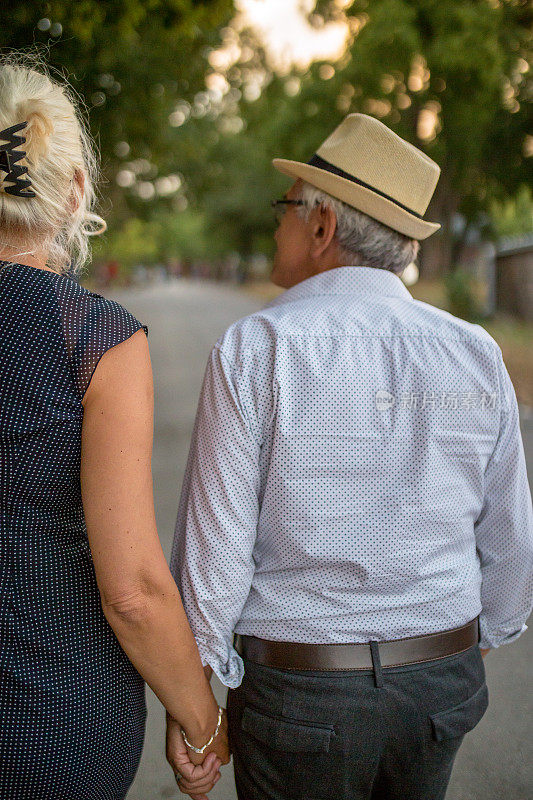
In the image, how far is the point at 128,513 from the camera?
1349 millimetres

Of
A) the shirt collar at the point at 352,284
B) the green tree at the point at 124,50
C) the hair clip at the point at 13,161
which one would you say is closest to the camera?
the hair clip at the point at 13,161

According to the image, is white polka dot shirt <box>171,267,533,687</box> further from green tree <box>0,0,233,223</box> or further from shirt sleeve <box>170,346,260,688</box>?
green tree <box>0,0,233,223</box>

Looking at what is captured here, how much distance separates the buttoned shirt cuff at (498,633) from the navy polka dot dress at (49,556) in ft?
3.16

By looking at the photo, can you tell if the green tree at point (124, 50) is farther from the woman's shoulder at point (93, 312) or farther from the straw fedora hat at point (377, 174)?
the woman's shoulder at point (93, 312)

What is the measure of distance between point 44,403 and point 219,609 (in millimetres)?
613

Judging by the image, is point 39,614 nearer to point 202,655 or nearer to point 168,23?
point 202,655

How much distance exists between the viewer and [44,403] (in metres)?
1.28

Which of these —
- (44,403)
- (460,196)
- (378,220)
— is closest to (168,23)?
(378,220)

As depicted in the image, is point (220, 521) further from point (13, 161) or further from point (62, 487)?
point (13, 161)

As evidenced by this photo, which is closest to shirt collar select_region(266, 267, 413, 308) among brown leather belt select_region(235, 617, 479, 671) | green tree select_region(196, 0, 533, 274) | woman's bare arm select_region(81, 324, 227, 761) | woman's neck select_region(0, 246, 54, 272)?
woman's bare arm select_region(81, 324, 227, 761)

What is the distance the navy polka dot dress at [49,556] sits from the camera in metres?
1.29

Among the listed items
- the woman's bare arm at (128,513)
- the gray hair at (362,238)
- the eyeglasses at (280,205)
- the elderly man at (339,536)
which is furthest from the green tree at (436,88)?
the woman's bare arm at (128,513)

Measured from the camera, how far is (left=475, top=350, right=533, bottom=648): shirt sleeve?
5.80 feet

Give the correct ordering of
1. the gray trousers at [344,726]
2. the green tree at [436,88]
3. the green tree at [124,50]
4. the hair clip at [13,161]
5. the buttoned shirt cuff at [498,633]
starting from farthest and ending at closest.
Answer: the green tree at [436,88], the green tree at [124,50], the buttoned shirt cuff at [498,633], the gray trousers at [344,726], the hair clip at [13,161]
